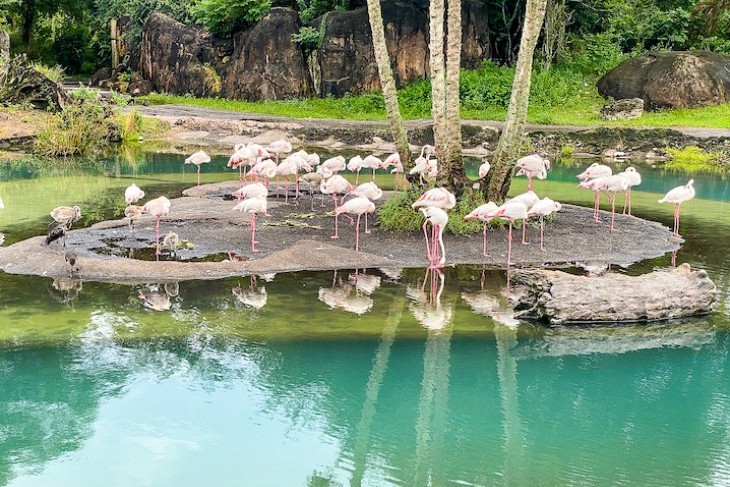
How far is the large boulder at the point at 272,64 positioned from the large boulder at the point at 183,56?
1.45 m

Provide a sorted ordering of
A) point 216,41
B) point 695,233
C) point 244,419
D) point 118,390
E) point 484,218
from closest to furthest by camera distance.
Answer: point 244,419, point 118,390, point 484,218, point 695,233, point 216,41

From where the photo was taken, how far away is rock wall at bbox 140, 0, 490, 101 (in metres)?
32.1

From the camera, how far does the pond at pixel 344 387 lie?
19.1 feet

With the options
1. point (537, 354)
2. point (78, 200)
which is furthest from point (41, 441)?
point (78, 200)

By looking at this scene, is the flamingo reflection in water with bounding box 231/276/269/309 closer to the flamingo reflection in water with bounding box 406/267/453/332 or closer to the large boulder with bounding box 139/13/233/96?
the flamingo reflection in water with bounding box 406/267/453/332

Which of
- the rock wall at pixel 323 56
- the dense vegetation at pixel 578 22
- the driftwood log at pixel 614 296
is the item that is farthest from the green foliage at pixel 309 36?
the driftwood log at pixel 614 296

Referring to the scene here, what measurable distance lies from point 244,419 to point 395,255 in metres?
5.03

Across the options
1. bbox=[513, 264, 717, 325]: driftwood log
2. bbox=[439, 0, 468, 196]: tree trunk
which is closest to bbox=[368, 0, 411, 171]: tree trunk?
bbox=[439, 0, 468, 196]: tree trunk

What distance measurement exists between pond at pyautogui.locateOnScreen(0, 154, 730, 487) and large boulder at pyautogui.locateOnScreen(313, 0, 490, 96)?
22.7 metres

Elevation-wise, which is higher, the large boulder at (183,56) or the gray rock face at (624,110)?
the large boulder at (183,56)

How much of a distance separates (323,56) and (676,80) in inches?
510

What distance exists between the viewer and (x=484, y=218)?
35.2ft

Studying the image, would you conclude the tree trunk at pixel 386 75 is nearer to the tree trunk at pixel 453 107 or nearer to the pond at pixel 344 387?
the tree trunk at pixel 453 107

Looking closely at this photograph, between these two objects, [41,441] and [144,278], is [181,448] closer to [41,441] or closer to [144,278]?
[41,441]
